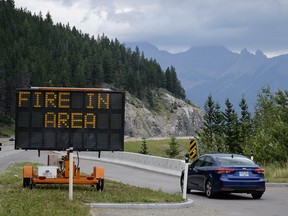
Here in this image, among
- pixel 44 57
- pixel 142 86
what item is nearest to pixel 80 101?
pixel 44 57

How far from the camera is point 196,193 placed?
22.3m

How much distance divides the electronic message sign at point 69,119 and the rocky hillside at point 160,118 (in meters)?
141

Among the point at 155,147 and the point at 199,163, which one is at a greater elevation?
the point at 199,163

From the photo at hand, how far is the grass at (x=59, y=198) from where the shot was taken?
12906 mm

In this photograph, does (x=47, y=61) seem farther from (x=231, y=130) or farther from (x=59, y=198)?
(x=59, y=198)

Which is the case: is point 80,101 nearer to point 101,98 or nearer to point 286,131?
point 101,98

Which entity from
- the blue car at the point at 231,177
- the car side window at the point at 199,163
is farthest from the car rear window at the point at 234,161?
the car side window at the point at 199,163

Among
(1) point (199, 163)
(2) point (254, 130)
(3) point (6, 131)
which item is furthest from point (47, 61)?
(1) point (199, 163)

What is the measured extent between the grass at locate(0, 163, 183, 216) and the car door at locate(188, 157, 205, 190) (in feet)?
8.92

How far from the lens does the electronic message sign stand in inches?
696

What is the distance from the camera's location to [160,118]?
183000mm

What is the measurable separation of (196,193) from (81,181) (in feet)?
18.3

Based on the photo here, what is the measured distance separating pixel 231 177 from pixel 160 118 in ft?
536

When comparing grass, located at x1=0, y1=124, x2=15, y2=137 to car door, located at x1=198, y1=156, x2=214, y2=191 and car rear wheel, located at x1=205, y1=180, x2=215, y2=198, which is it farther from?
car rear wheel, located at x1=205, y1=180, x2=215, y2=198
